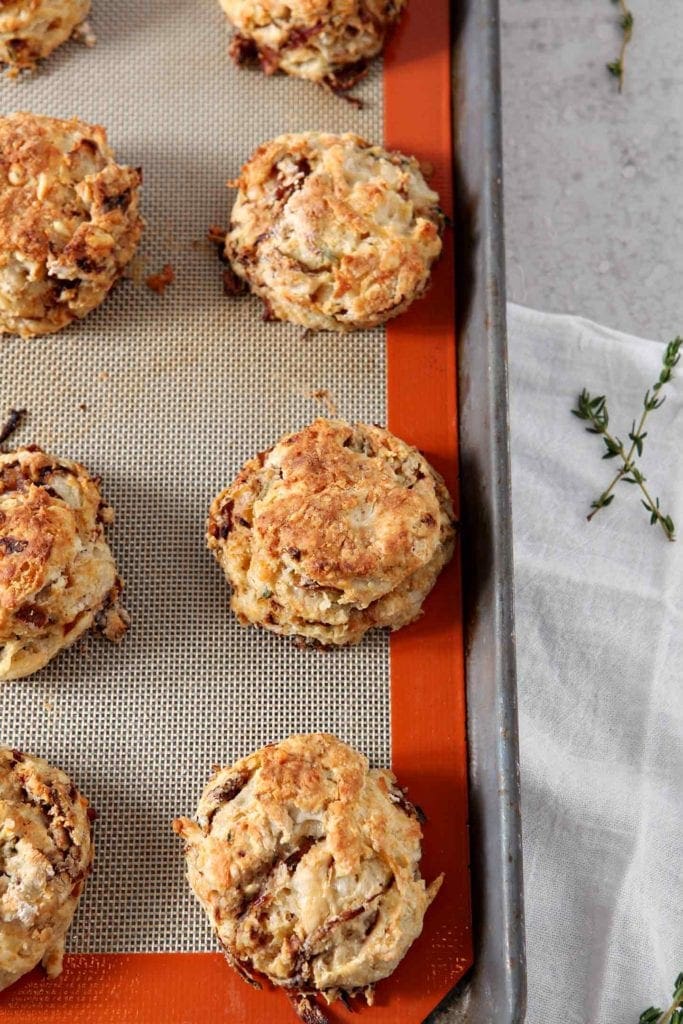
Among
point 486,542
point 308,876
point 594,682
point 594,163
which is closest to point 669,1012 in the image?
point 594,682

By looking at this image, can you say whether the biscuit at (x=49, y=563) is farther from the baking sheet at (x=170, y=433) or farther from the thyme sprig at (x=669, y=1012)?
the thyme sprig at (x=669, y=1012)

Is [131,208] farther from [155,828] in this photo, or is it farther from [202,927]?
[202,927]

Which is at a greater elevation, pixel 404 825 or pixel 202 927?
pixel 404 825

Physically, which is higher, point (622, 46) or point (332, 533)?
point (622, 46)

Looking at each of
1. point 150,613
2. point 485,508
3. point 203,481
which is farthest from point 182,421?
point 485,508

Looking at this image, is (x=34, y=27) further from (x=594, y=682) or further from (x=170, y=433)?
(x=594, y=682)

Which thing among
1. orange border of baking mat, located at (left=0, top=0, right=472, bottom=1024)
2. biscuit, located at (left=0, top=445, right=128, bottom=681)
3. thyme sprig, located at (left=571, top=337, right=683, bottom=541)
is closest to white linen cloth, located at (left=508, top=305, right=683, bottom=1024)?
thyme sprig, located at (left=571, top=337, right=683, bottom=541)
